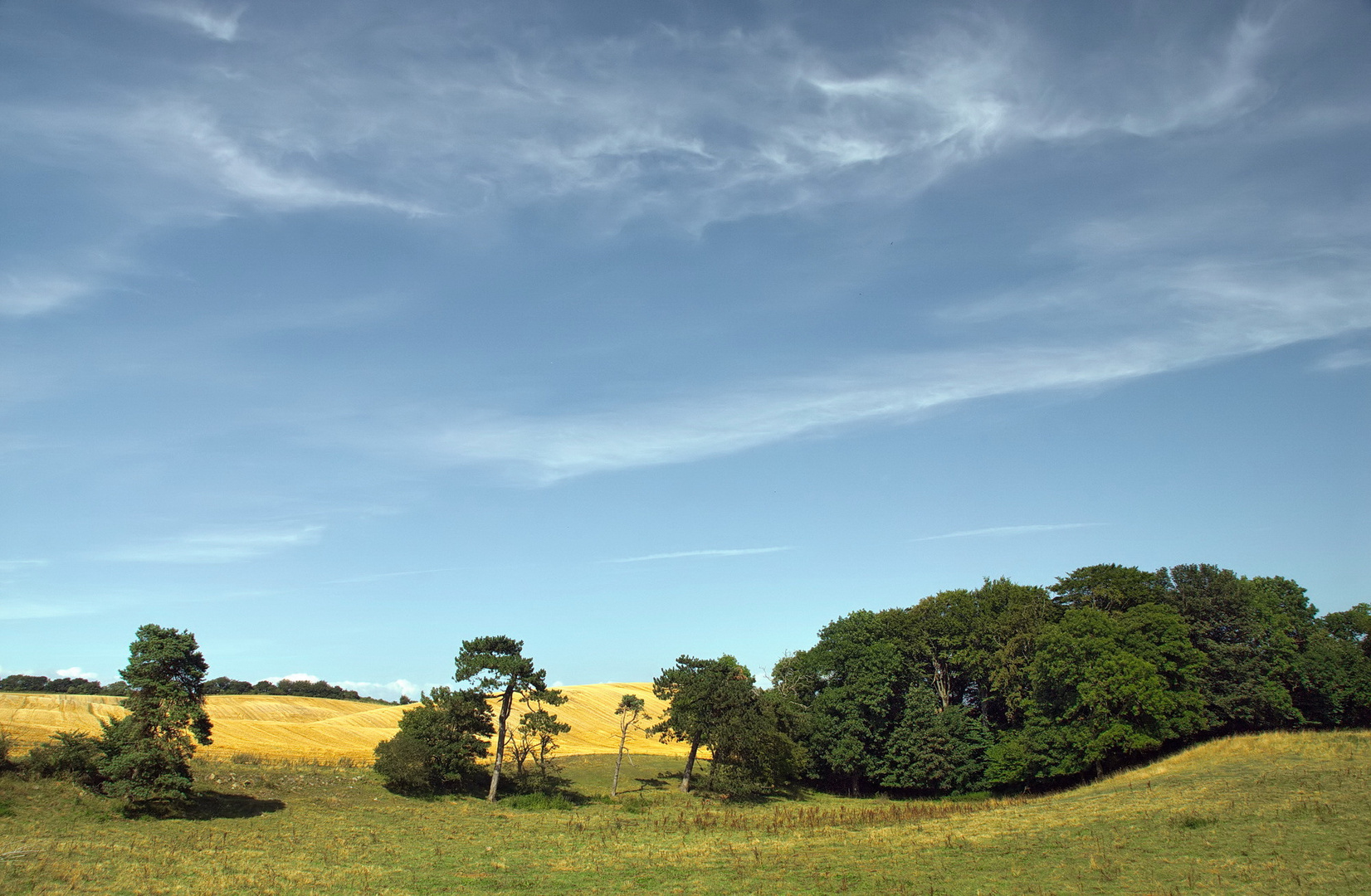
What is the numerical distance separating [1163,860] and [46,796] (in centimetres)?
4811

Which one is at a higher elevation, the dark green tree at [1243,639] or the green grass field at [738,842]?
the dark green tree at [1243,639]

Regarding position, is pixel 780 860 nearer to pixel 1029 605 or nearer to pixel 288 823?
pixel 288 823

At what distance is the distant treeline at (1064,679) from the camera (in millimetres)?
57781

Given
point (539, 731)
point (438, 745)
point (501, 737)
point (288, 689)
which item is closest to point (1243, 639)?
point (539, 731)

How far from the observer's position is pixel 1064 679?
2318 inches

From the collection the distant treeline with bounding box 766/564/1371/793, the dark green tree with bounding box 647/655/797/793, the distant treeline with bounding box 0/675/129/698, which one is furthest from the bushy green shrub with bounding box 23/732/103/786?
the distant treeline with bounding box 0/675/129/698

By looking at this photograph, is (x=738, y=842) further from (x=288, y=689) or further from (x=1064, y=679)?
(x=288, y=689)

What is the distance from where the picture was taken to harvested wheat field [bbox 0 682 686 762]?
62406 millimetres

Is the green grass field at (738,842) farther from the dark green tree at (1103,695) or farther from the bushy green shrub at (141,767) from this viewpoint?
the dark green tree at (1103,695)

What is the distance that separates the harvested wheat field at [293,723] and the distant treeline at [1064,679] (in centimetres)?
2642

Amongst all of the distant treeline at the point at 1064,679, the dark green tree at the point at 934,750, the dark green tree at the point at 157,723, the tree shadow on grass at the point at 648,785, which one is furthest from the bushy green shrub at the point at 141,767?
the dark green tree at the point at 934,750

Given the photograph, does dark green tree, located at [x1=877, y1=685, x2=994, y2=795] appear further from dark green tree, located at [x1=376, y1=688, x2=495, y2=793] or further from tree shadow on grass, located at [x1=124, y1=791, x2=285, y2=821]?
tree shadow on grass, located at [x1=124, y1=791, x2=285, y2=821]

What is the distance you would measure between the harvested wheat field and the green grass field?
10.5m

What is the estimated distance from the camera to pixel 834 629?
74.5 m
